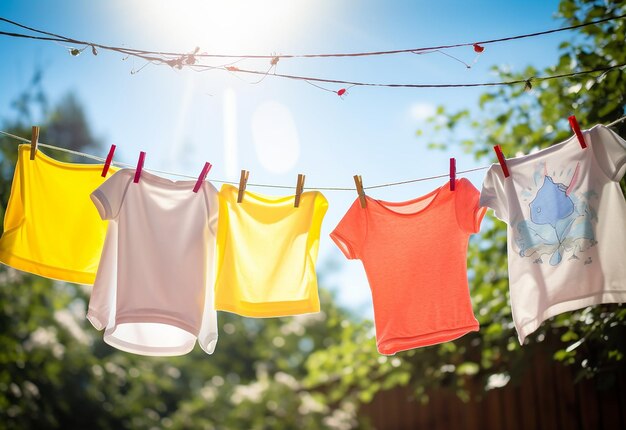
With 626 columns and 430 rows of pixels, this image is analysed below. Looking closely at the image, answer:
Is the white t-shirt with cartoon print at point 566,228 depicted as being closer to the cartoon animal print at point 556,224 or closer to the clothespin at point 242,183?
the cartoon animal print at point 556,224

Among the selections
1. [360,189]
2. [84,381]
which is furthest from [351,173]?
[84,381]

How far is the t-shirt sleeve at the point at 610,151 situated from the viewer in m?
2.06

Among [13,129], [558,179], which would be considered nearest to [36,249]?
[558,179]

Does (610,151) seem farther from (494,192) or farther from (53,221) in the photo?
(53,221)

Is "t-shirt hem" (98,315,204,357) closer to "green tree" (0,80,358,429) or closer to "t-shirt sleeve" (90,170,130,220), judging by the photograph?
"t-shirt sleeve" (90,170,130,220)

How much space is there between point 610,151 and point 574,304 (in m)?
0.58

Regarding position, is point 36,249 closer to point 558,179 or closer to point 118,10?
point 118,10

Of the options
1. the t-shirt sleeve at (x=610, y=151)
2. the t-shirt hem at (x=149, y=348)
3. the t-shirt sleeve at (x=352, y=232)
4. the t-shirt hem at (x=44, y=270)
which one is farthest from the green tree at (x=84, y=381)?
the t-shirt sleeve at (x=610, y=151)

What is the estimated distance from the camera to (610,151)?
2094 mm

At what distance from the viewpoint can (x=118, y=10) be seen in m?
3.30

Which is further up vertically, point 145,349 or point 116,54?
point 116,54

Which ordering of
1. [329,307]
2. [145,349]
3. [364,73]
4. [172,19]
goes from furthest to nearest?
[329,307], [364,73], [172,19], [145,349]

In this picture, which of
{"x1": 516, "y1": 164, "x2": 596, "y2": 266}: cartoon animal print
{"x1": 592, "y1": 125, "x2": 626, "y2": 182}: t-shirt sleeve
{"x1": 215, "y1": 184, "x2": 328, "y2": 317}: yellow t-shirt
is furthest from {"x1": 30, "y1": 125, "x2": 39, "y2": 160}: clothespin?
{"x1": 592, "y1": 125, "x2": 626, "y2": 182}: t-shirt sleeve

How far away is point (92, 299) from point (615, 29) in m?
3.01
